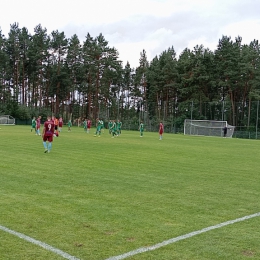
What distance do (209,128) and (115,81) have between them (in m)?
45.9

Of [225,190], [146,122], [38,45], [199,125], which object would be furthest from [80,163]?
→ [38,45]

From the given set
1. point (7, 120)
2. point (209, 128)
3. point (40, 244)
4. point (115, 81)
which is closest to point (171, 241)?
point (40, 244)

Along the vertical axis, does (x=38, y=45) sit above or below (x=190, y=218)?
above

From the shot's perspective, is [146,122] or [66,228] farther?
[146,122]

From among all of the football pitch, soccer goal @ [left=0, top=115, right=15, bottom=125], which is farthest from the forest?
the football pitch

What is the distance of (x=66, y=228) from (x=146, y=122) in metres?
61.8

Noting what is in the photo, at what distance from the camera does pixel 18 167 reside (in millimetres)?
11219

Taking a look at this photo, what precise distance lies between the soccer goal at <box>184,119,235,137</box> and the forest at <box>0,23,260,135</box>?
19.0 feet

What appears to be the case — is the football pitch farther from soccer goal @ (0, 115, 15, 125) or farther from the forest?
soccer goal @ (0, 115, 15, 125)

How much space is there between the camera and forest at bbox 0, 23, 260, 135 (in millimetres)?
62750

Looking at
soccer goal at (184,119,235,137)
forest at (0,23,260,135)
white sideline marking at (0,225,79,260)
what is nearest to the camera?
white sideline marking at (0,225,79,260)

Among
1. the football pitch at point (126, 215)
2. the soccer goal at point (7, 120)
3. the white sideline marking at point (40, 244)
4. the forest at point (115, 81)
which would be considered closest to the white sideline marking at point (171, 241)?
the football pitch at point (126, 215)

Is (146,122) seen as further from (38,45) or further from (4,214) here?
(4,214)

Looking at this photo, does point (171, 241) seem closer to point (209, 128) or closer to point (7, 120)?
point (209, 128)
